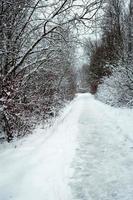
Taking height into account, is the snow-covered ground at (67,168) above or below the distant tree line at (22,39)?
below

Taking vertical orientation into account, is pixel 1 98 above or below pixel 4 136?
above

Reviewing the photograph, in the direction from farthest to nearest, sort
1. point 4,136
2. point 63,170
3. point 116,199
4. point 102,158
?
point 4,136, point 102,158, point 63,170, point 116,199

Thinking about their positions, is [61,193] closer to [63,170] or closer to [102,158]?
[63,170]

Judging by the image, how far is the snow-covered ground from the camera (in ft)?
15.1

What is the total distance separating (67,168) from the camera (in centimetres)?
595

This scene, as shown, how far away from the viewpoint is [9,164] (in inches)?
232

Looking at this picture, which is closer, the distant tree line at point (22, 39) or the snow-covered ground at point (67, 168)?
the snow-covered ground at point (67, 168)

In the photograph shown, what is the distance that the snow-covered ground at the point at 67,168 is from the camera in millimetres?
4598

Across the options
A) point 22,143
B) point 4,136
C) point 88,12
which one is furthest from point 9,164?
point 88,12

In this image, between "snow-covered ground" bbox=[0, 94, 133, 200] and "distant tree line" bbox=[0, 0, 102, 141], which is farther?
"distant tree line" bbox=[0, 0, 102, 141]

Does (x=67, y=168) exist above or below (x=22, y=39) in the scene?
below

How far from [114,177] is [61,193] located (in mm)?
1220

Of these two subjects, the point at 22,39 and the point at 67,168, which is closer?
the point at 67,168

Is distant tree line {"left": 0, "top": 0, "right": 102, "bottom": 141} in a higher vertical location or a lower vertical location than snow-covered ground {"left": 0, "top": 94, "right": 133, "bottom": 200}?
higher
